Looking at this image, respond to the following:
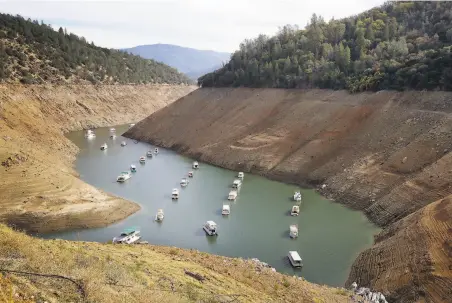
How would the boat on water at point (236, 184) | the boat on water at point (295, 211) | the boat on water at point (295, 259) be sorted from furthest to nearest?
1. the boat on water at point (236, 184)
2. the boat on water at point (295, 211)
3. the boat on water at point (295, 259)

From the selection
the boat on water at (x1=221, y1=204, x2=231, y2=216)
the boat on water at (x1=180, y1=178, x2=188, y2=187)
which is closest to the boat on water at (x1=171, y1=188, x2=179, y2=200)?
the boat on water at (x1=180, y1=178, x2=188, y2=187)

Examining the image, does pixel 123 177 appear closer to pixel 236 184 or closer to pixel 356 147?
pixel 236 184

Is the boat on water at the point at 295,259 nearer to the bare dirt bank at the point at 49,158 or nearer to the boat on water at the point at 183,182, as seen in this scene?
the bare dirt bank at the point at 49,158

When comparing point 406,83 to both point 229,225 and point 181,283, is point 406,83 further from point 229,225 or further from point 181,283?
point 181,283

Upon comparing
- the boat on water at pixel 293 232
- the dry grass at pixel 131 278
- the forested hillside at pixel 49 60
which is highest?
the forested hillside at pixel 49 60

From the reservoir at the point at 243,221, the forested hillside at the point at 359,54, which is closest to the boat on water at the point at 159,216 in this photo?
the reservoir at the point at 243,221
